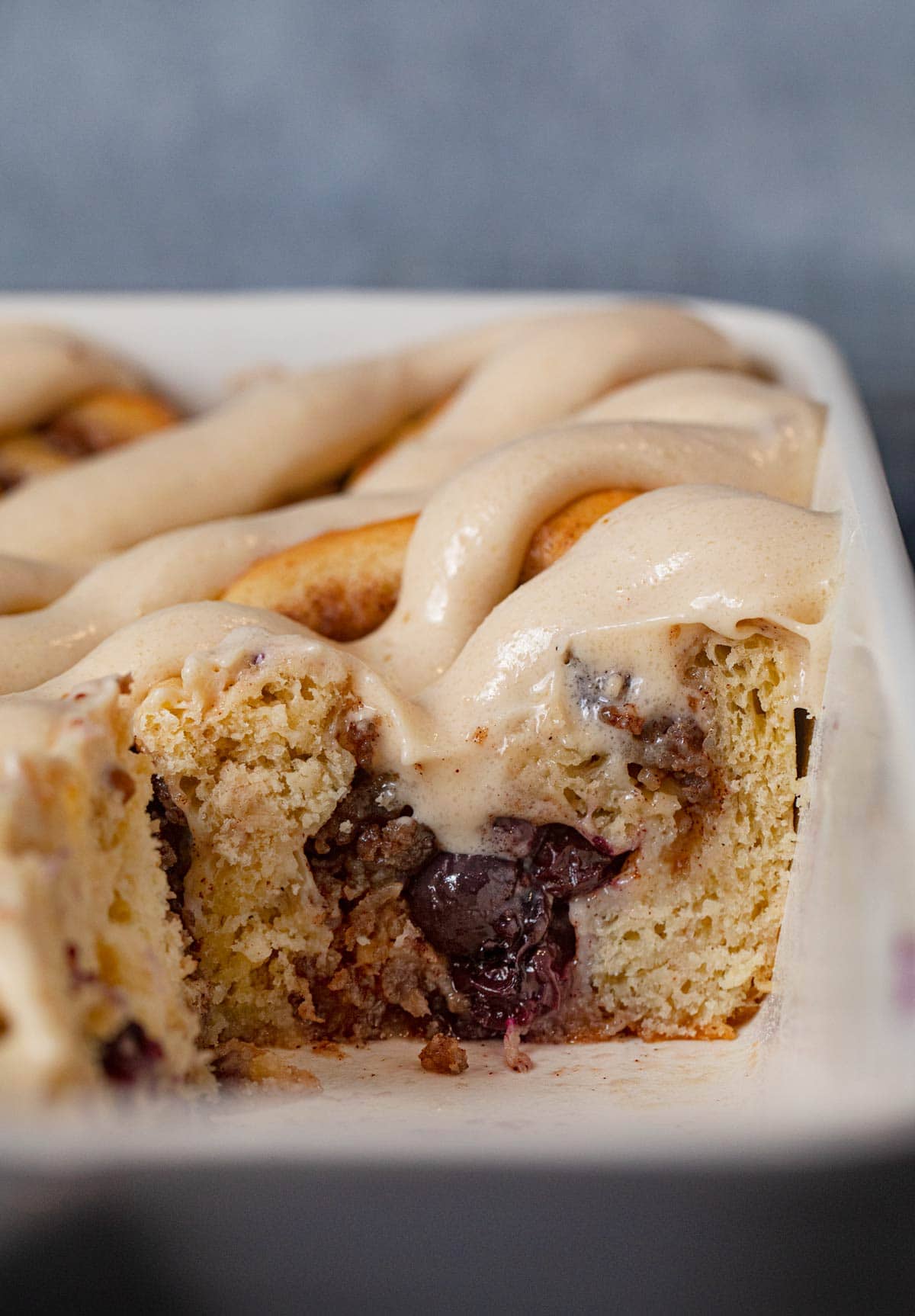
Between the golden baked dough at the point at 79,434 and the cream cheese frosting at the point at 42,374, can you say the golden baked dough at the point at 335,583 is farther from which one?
the cream cheese frosting at the point at 42,374

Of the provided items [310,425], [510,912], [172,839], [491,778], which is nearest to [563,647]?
[491,778]

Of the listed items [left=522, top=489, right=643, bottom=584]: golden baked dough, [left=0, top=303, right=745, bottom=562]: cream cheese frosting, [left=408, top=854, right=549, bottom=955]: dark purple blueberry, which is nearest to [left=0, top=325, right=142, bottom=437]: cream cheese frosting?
[left=0, top=303, right=745, bottom=562]: cream cheese frosting

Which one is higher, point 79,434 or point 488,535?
point 79,434

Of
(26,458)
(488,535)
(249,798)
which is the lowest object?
(249,798)

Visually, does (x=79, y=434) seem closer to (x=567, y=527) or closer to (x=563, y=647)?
(x=567, y=527)

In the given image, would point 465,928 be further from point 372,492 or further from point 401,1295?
point 372,492

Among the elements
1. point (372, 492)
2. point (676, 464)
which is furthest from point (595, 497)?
point (372, 492)

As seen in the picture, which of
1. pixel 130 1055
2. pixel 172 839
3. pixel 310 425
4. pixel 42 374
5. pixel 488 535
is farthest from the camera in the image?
pixel 42 374
